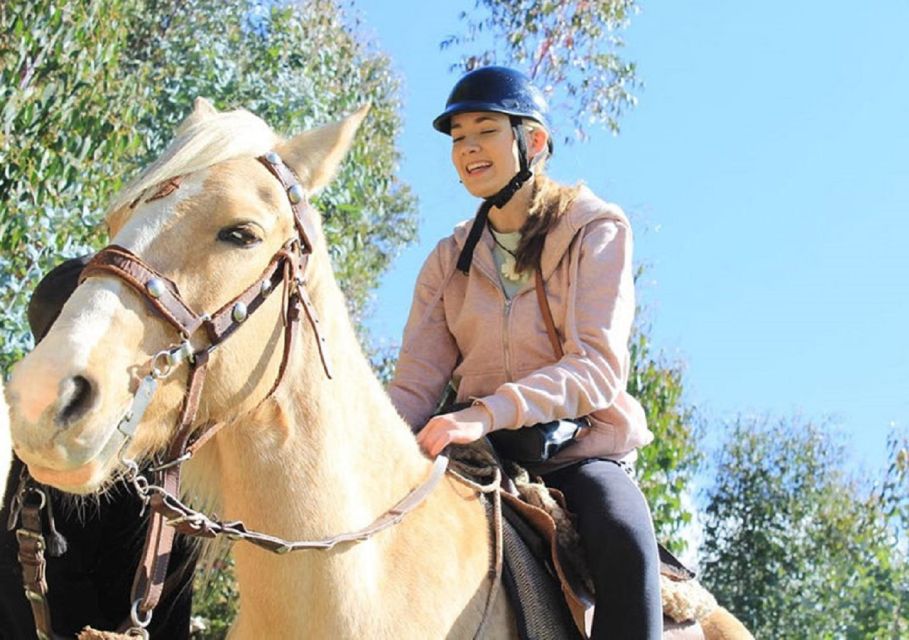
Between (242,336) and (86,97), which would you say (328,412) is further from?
(86,97)

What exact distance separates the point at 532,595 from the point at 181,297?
4.79 ft

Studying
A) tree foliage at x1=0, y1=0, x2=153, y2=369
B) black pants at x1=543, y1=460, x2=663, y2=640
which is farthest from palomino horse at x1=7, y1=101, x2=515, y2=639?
tree foliage at x1=0, y1=0, x2=153, y2=369

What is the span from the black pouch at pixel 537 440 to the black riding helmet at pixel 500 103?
2.51 ft

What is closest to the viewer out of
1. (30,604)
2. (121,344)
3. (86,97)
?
(121,344)

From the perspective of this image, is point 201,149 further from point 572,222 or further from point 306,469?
point 572,222

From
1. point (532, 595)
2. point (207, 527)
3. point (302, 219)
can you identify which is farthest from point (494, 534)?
point (302, 219)

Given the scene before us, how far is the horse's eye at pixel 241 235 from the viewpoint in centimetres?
315

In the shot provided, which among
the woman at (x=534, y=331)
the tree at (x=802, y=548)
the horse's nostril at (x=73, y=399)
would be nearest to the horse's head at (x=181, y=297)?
the horse's nostril at (x=73, y=399)

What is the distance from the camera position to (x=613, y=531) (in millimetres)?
3711

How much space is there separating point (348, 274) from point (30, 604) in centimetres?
1055

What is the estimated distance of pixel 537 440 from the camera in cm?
395

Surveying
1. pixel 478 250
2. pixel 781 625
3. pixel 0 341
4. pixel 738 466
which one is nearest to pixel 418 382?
pixel 478 250

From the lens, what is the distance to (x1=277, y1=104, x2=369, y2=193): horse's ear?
137 inches

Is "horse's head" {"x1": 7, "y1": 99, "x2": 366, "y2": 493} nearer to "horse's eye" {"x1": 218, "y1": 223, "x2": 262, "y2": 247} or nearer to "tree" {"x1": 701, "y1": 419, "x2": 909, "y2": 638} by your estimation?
"horse's eye" {"x1": 218, "y1": 223, "x2": 262, "y2": 247}
